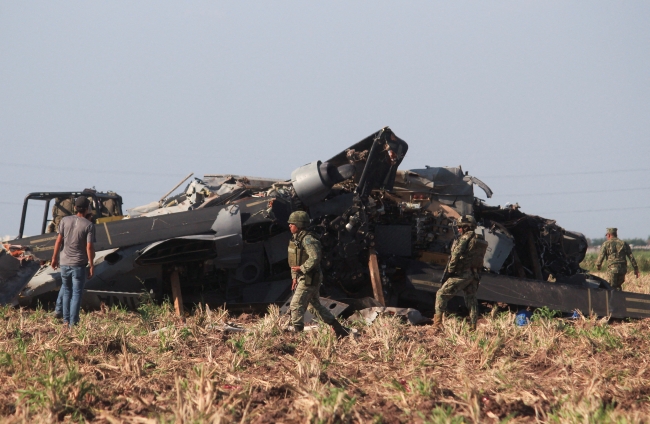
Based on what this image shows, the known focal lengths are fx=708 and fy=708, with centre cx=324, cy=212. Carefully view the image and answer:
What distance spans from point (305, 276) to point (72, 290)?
109 inches

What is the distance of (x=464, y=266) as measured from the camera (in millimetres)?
9273

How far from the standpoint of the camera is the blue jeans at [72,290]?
8.03 meters

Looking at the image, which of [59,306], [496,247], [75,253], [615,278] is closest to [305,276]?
[75,253]

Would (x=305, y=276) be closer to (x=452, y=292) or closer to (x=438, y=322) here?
(x=438, y=322)

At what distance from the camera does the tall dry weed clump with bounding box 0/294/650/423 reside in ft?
15.6

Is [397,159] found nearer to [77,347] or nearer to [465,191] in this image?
[465,191]

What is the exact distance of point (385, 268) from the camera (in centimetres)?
1116

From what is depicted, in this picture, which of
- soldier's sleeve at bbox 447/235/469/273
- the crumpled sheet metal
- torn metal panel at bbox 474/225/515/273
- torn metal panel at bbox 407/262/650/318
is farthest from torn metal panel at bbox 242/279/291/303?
torn metal panel at bbox 474/225/515/273

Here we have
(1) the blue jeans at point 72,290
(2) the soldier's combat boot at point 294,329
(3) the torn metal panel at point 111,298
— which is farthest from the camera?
(3) the torn metal panel at point 111,298

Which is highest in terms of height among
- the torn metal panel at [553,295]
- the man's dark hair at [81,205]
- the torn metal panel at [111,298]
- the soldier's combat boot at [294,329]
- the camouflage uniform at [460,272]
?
the man's dark hair at [81,205]

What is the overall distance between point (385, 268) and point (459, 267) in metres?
2.07

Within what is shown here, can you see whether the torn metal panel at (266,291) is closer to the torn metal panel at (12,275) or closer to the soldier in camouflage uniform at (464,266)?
the soldier in camouflage uniform at (464,266)

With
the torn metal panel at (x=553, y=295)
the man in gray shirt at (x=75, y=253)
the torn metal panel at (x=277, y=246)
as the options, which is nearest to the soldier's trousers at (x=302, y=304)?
the man in gray shirt at (x=75, y=253)

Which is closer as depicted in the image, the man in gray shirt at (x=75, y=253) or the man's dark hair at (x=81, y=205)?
the man in gray shirt at (x=75, y=253)
